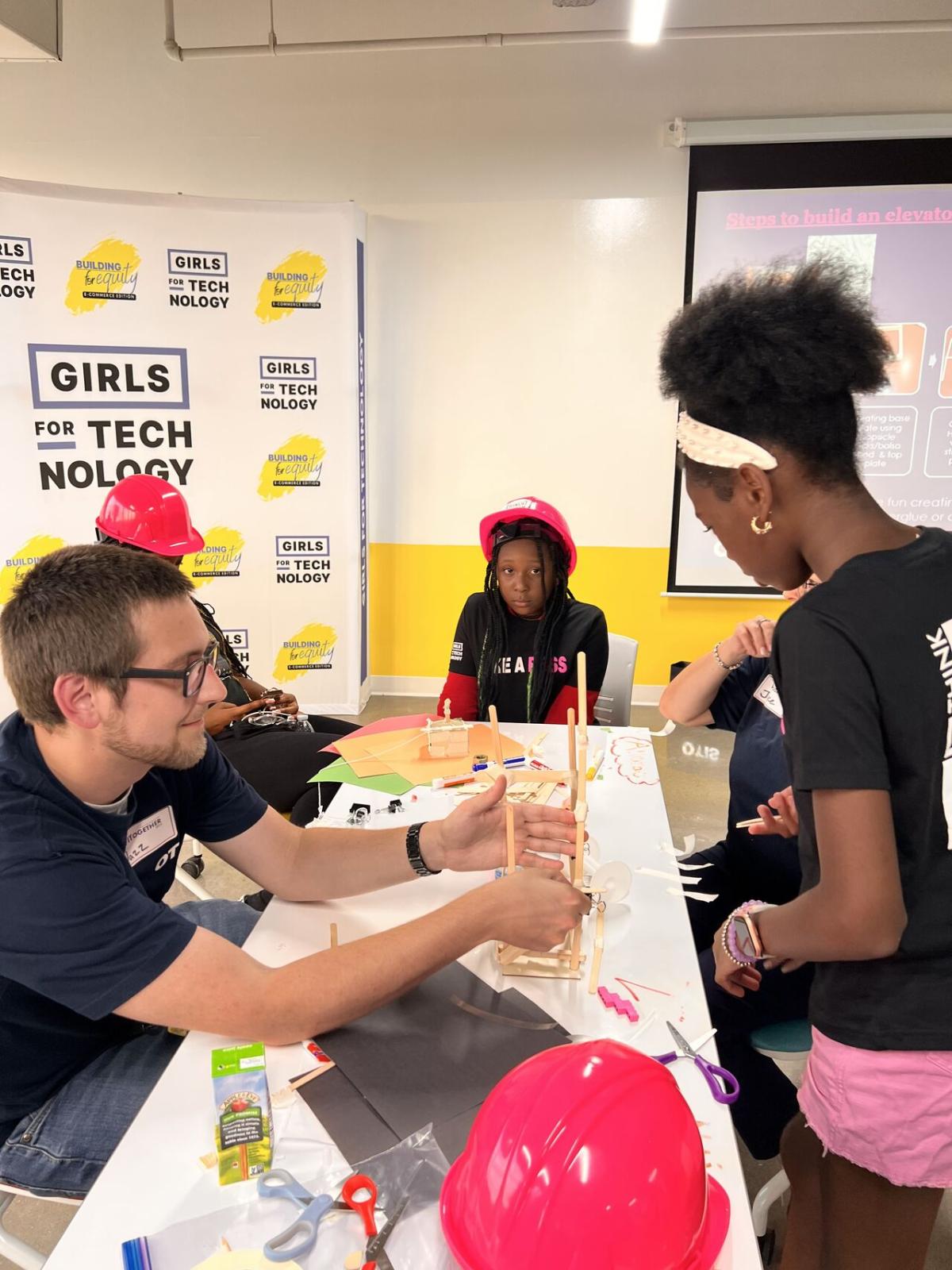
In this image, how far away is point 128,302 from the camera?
4.58 m

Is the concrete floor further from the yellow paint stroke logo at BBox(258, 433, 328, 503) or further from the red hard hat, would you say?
the yellow paint stroke logo at BBox(258, 433, 328, 503)

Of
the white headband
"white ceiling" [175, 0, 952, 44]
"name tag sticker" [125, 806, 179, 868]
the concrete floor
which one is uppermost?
"white ceiling" [175, 0, 952, 44]

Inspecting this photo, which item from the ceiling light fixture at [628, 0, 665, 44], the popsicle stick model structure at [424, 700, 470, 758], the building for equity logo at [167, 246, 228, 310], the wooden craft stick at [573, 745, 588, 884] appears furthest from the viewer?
the building for equity logo at [167, 246, 228, 310]

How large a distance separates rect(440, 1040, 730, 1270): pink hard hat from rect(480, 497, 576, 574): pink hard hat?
2.15m

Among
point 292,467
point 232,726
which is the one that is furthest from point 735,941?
point 292,467

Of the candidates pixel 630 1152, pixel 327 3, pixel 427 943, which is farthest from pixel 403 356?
pixel 630 1152

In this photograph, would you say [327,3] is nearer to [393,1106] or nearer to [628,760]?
[628,760]

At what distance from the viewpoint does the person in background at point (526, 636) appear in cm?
293

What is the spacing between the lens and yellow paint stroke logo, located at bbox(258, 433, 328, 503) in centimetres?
490

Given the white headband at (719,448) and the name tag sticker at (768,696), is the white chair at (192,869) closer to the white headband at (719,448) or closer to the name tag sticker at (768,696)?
the name tag sticker at (768,696)

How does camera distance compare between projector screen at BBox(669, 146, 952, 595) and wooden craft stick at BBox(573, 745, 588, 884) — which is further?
projector screen at BBox(669, 146, 952, 595)

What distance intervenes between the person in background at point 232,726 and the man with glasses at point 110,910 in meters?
1.23

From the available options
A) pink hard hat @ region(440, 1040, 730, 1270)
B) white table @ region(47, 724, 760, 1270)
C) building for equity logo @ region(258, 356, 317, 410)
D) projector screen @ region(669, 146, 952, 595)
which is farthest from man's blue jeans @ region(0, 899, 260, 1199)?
projector screen @ region(669, 146, 952, 595)

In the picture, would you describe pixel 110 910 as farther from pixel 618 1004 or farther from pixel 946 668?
pixel 946 668
